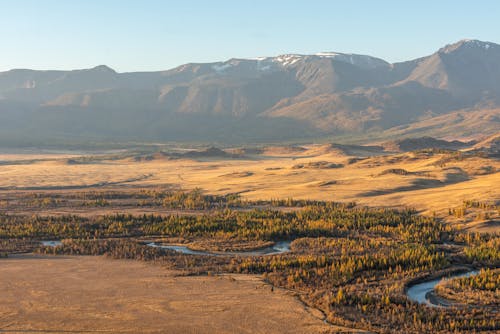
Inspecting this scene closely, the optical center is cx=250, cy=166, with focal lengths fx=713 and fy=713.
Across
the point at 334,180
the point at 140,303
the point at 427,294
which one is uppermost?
the point at 334,180

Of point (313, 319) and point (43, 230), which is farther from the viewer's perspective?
point (43, 230)

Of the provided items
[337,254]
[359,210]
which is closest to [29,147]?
[359,210]

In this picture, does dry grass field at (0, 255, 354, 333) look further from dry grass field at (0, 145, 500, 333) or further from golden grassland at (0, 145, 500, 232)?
golden grassland at (0, 145, 500, 232)

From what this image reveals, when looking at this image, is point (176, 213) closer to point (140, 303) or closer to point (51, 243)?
point (51, 243)

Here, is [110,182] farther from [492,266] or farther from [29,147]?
[29,147]

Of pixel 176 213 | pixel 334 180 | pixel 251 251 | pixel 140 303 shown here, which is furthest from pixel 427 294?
pixel 334 180

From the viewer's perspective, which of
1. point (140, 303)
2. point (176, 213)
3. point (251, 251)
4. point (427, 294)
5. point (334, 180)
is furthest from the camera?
point (334, 180)

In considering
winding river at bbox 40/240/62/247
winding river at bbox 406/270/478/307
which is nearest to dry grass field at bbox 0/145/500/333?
winding river at bbox 406/270/478/307
